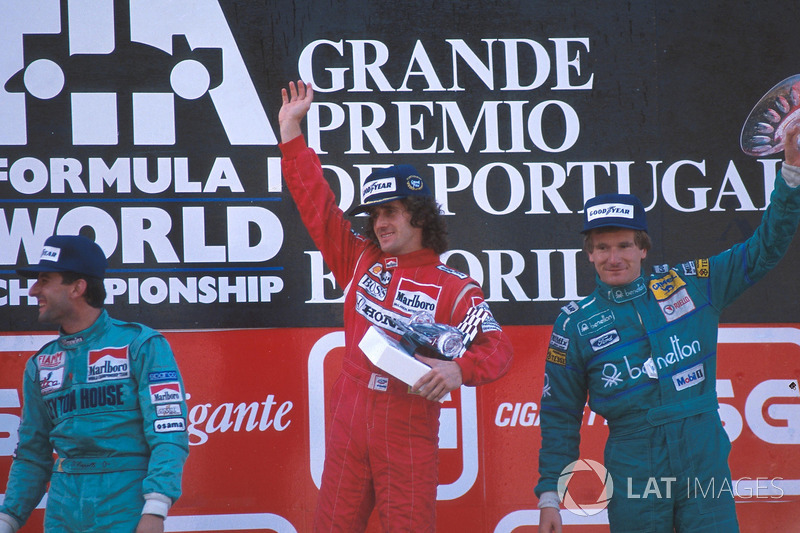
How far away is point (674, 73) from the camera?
163 inches

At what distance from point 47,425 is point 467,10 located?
2598mm

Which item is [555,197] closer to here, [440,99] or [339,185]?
[440,99]

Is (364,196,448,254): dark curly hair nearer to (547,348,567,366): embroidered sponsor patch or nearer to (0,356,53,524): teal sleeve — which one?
(547,348,567,366): embroidered sponsor patch

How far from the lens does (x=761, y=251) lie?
9.57 ft

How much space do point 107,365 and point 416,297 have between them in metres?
1.07

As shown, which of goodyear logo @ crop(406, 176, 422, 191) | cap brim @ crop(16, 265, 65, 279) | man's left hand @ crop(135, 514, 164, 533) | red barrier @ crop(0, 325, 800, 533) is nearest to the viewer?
man's left hand @ crop(135, 514, 164, 533)

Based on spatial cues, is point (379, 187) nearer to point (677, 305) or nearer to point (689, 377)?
point (677, 305)

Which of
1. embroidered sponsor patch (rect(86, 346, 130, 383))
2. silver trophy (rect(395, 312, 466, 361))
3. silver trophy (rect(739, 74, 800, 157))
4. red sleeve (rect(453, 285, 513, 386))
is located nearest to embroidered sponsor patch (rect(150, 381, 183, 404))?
embroidered sponsor patch (rect(86, 346, 130, 383))

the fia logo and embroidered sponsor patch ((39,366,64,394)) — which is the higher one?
the fia logo

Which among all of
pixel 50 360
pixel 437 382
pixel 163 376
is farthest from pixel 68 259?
pixel 437 382

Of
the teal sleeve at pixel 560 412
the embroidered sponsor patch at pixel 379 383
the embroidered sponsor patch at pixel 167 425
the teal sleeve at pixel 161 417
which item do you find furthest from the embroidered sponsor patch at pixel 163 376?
the teal sleeve at pixel 560 412

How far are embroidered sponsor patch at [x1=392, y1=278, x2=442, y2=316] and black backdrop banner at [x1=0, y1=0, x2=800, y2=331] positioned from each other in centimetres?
95

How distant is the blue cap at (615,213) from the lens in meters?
2.99

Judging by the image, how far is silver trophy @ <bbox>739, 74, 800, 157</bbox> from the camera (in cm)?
311
